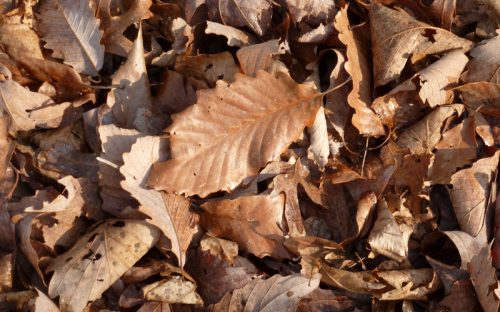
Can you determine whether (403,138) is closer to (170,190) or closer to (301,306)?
(301,306)

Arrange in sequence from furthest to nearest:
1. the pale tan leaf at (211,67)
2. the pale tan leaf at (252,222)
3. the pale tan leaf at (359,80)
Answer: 1. the pale tan leaf at (211,67)
2. the pale tan leaf at (359,80)
3. the pale tan leaf at (252,222)

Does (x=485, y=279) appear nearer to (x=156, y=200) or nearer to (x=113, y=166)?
(x=156, y=200)

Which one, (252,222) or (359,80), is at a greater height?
(359,80)

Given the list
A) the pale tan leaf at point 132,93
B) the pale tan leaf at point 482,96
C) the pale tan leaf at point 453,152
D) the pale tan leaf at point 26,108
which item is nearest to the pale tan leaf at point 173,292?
the pale tan leaf at point 132,93

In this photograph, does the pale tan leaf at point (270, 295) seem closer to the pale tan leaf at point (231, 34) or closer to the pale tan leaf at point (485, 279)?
the pale tan leaf at point (485, 279)

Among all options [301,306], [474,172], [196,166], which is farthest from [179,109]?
[474,172]

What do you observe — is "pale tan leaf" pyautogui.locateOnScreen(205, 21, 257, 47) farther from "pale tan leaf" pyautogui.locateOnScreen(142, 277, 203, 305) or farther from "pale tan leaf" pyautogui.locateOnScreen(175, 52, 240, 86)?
"pale tan leaf" pyautogui.locateOnScreen(142, 277, 203, 305)

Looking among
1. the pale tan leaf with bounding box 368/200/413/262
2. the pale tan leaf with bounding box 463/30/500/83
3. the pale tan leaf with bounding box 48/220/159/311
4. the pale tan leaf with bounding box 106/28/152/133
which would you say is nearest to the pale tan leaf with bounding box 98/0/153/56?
the pale tan leaf with bounding box 106/28/152/133

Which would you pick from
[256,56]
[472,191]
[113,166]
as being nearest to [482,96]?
[472,191]
